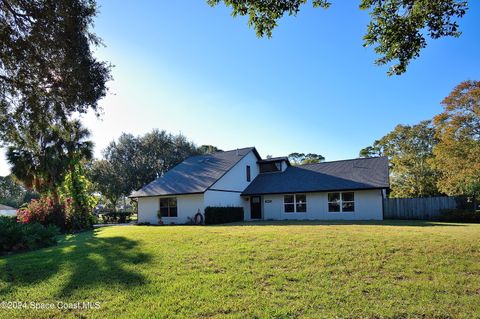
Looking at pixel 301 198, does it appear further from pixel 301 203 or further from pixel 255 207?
pixel 255 207

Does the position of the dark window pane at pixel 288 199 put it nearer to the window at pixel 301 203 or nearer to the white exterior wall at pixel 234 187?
the window at pixel 301 203

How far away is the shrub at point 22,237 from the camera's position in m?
11.7

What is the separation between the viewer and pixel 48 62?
33.7 feet

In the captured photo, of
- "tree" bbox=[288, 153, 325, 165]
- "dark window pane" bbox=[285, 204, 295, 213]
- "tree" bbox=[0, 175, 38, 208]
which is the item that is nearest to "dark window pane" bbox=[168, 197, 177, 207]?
"dark window pane" bbox=[285, 204, 295, 213]

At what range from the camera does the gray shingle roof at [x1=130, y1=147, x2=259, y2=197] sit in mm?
23406

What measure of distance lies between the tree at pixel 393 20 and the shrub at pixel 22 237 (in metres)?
10.5

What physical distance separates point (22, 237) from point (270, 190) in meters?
16.6

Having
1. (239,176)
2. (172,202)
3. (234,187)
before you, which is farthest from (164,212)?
(239,176)

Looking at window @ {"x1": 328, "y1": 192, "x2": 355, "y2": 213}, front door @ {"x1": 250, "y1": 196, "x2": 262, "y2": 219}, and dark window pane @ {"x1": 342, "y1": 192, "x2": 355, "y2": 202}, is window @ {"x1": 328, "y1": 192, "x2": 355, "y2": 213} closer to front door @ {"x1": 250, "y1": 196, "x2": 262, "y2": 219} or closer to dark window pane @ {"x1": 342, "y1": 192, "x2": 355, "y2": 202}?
dark window pane @ {"x1": 342, "y1": 192, "x2": 355, "y2": 202}

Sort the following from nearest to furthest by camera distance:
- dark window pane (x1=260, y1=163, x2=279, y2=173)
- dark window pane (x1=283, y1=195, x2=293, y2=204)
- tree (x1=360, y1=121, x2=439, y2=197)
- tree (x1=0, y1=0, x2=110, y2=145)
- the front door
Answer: tree (x1=0, y1=0, x2=110, y2=145)
dark window pane (x1=283, y1=195, x2=293, y2=204)
the front door
dark window pane (x1=260, y1=163, x2=279, y2=173)
tree (x1=360, y1=121, x2=439, y2=197)

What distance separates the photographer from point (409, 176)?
125ft

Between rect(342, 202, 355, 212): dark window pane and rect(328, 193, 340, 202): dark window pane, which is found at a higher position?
rect(328, 193, 340, 202): dark window pane

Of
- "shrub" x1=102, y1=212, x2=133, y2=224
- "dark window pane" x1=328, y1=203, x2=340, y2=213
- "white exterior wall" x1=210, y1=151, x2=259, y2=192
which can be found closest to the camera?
"dark window pane" x1=328, y1=203, x2=340, y2=213

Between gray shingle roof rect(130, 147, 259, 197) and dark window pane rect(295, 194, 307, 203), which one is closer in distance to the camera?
gray shingle roof rect(130, 147, 259, 197)
